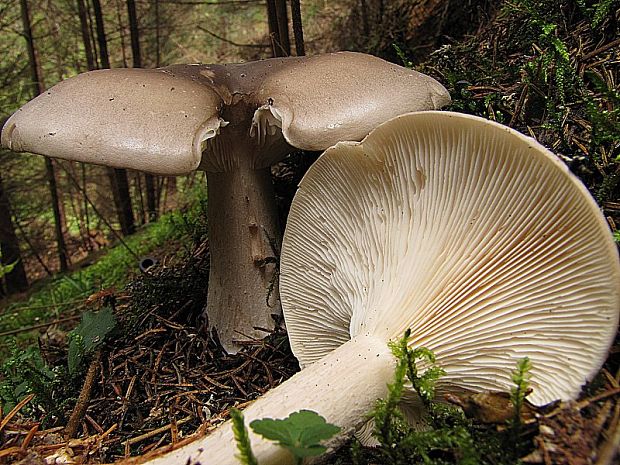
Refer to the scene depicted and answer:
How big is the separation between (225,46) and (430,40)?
16.9ft

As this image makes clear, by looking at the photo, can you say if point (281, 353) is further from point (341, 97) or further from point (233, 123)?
point (341, 97)

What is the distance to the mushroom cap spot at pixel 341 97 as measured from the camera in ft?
5.51

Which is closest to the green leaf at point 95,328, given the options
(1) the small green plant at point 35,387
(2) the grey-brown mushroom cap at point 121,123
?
(1) the small green plant at point 35,387

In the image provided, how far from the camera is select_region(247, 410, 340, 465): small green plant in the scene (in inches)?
45.3

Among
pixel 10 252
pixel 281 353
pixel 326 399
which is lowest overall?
pixel 10 252

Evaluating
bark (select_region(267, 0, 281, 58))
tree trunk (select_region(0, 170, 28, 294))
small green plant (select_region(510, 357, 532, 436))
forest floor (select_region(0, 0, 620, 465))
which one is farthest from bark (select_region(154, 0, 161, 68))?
small green plant (select_region(510, 357, 532, 436))

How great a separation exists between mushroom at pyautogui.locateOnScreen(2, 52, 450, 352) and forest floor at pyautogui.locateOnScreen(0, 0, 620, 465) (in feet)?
0.96

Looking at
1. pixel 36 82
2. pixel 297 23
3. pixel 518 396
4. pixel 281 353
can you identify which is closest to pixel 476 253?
pixel 518 396

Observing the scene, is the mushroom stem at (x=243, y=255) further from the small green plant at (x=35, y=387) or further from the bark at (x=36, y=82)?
the bark at (x=36, y=82)

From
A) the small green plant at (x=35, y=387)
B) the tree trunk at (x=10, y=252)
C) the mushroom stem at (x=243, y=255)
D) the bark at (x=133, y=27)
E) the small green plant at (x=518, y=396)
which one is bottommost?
the tree trunk at (x=10, y=252)

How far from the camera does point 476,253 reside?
1.42m

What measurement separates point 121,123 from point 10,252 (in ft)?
22.8

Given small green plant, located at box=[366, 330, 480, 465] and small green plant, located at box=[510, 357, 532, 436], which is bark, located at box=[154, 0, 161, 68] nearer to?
small green plant, located at box=[366, 330, 480, 465]

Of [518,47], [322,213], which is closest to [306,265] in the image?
[322,213]
